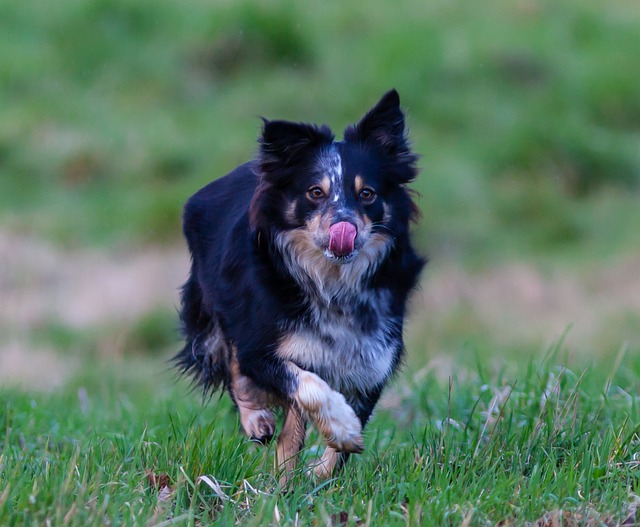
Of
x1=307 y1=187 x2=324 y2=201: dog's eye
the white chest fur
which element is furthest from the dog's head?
the white chest fur

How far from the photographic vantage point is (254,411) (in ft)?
15.4

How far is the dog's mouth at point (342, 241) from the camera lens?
4164 millimetres

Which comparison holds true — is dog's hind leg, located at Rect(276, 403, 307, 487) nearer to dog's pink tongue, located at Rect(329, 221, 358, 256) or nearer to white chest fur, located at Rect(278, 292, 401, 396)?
white chest fur, located at Rect(278, 292, 401, 396)

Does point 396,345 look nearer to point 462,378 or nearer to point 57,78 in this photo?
point 462,378

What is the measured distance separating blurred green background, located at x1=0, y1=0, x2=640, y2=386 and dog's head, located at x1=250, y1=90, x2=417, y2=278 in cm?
403

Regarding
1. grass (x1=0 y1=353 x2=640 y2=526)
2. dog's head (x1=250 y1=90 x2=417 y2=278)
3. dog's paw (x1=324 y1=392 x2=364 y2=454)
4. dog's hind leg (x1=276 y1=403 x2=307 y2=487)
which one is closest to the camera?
grass (x1=0 y1=353 x2=640 y2=526)

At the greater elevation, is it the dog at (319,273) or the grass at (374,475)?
the dog at (319,273)

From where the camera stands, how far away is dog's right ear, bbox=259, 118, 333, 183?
14.5 feet

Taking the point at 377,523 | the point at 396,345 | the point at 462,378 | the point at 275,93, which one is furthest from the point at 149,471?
the point at 275,93

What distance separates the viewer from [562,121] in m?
14.2

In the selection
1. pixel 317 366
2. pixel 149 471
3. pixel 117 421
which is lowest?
pixel 117 421

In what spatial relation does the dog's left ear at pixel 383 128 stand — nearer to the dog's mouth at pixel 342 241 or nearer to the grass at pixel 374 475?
the dog's mouth at pixel 342 241

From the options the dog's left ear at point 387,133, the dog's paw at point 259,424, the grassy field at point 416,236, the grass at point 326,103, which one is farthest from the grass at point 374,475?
the grass at point 326,103

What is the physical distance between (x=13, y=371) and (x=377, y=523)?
622 cm
